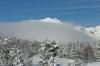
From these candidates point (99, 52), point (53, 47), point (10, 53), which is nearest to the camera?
point (53, 47)

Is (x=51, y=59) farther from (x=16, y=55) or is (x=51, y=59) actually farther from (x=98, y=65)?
(x=98, y=65)

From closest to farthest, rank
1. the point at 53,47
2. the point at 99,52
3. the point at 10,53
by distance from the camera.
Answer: the point at 53,47
the point at 10,53
the point at 99,52

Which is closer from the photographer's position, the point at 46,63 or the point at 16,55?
the point at 46,63

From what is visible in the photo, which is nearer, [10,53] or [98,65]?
[10,53]

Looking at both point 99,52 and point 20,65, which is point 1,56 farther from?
point 99,52

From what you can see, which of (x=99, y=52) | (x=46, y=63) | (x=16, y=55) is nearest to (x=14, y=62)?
(x=16, y=55)

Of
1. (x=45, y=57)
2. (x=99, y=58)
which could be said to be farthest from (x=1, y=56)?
(x=99, y=58)

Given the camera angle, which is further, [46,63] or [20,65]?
[20,65]
